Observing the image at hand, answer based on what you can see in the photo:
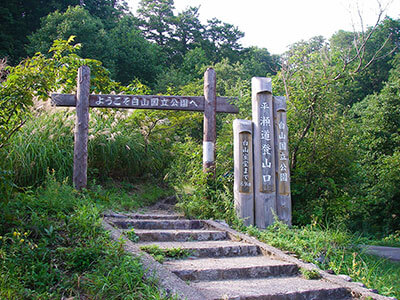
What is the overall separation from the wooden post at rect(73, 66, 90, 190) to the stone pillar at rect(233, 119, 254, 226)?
267 centimetres

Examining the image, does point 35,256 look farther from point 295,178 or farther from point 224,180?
point 295,178

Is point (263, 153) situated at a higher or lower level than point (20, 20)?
lower

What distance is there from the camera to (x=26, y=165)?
6277 mm

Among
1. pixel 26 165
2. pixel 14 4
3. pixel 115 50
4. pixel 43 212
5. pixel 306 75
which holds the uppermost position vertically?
pixel 14 4

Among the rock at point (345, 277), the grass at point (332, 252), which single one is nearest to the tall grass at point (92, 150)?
the grass at point (332, 252)

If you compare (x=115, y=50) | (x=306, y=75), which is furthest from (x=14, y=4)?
(x=306, y=75)

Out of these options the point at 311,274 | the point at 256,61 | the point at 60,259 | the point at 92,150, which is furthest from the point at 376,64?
the point at 60,259

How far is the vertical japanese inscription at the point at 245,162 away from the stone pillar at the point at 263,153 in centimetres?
10

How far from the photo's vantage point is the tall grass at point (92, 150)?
6375 mm

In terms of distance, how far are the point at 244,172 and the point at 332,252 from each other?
1.83 meters

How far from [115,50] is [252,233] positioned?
54.8 ft

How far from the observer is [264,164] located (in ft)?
19.1

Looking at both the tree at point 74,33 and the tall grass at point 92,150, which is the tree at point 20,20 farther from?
the tall grass at point 92,150

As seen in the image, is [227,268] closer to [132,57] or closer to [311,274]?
[311,274]
